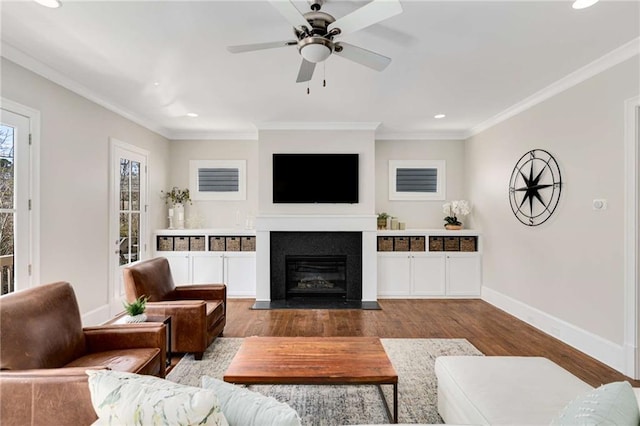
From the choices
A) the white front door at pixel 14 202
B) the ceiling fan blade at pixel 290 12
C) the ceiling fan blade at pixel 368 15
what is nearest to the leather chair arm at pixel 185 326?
the white front door at pixel 14 202

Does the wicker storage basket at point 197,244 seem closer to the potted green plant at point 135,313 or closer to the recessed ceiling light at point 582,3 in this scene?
the potted green plant at point 135,313

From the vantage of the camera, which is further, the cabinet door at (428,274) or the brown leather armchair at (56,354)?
the cabinet door at (428,274)

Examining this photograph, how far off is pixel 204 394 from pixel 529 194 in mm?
4225

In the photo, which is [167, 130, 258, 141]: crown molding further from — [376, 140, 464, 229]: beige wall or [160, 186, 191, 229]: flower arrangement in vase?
[376, 140, 464, 229]: beige wall

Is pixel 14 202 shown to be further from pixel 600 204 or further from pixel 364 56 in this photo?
pixel 600 204

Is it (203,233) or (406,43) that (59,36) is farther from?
(203,233)

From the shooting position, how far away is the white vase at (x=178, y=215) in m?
5.52

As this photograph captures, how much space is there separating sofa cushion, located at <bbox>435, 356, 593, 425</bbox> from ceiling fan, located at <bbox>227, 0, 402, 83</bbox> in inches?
80.6

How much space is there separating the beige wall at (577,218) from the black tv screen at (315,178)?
217 centimetres

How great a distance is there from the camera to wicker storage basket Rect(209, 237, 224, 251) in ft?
16.9

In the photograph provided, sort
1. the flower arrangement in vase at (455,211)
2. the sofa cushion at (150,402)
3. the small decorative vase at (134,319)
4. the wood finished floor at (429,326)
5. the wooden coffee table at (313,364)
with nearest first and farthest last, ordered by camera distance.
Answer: the sofa cushion at (150,402), the wooden coffee table at (313,364), the small decorative vase at (134,319), the wood finished floor at (429,326), the flower arrangement in vase at (455,211)

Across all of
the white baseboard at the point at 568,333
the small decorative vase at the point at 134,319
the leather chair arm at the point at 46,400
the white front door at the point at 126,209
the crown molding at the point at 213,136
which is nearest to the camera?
the leather chair arm at the point at 46,400

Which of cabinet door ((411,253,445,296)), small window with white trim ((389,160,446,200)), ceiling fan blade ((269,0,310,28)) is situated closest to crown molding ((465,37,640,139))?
small window with white trim ((389,160,446,200))

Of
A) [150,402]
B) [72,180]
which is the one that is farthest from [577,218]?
[72,180]
